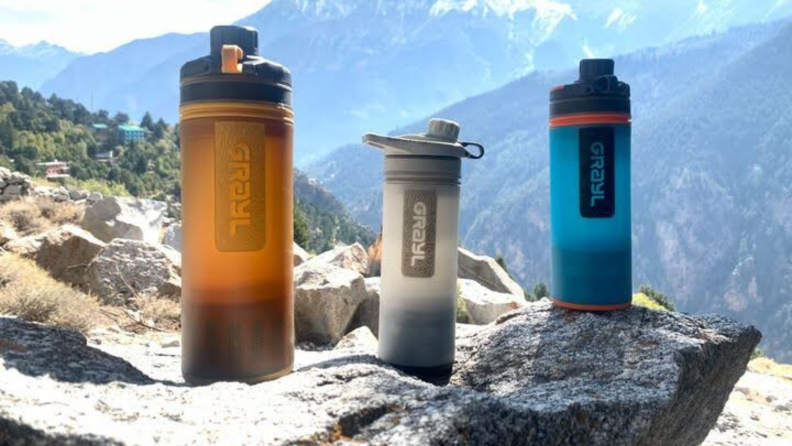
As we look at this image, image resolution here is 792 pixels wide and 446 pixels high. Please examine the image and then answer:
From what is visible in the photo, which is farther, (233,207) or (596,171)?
(596,171)

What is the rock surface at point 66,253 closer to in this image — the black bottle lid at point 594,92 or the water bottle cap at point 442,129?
the water bottle cap at point 442,129

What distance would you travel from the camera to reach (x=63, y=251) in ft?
26.7

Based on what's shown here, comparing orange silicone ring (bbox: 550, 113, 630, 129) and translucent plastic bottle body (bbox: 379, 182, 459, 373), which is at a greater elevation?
orange silicone ring (bbox: 550, 113, 630, 129)

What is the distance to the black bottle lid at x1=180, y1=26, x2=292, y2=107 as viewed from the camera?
2.41m

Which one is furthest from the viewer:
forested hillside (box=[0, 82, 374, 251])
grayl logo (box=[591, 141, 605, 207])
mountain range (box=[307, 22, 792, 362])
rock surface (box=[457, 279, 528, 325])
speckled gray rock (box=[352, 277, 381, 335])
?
mountain range (box=[307, 22, 792, 362])

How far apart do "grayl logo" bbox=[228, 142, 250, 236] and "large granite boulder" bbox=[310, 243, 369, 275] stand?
251 inches

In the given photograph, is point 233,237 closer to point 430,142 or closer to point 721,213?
point 430,142

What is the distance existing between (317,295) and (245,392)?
146 inches

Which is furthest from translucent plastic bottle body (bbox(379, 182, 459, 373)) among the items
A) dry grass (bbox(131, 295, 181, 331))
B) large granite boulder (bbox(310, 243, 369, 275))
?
large granite boulder (bbox(310, 243, 369, 275))

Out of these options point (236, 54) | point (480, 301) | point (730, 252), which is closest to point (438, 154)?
point (236, 54)

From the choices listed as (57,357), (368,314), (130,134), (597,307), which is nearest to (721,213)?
(130,134)

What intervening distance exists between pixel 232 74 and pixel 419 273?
115 centimetres

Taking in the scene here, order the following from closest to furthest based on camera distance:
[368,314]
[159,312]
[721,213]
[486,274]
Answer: [159,312] → [368,314] → [486,274] → [721,213]

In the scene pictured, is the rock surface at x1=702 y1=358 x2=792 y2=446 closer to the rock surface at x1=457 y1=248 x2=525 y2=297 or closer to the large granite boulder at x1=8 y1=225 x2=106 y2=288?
the rock surface at x1=457 y1=248 x2=525 y2=297
